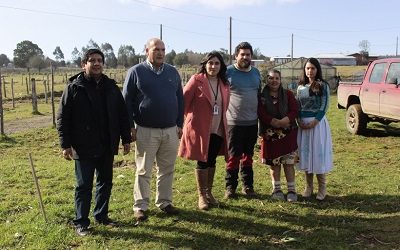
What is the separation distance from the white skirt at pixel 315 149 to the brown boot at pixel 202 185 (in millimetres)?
1223

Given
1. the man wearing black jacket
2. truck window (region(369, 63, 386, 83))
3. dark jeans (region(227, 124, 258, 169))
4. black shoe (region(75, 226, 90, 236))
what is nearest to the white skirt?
dark jeans (region(227, 124, 258, 169))

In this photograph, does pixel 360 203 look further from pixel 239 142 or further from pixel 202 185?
pixel 202 185

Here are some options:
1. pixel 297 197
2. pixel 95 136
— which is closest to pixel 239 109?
pixel 297 197

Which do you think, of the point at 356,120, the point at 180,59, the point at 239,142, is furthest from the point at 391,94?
the point at 180,59

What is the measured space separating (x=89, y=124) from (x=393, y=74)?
8024 mm

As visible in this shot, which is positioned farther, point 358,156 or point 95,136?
point 358,156

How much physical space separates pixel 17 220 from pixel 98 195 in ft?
3.54

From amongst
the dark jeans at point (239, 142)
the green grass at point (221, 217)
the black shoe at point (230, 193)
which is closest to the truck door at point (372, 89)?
the green grass at point (221, 217)

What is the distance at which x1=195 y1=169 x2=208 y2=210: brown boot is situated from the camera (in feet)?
17.3

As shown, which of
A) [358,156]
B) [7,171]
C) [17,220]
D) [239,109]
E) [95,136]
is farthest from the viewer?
[358,156]

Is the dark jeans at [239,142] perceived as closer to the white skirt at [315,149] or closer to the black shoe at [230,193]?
the black shoe at [230,193]

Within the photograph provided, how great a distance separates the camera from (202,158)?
5.07 m

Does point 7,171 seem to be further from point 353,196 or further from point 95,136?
point 353,196

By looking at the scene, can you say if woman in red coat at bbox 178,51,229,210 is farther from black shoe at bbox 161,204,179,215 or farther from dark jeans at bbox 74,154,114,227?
dark jeans at bbox 74,154,114,227
